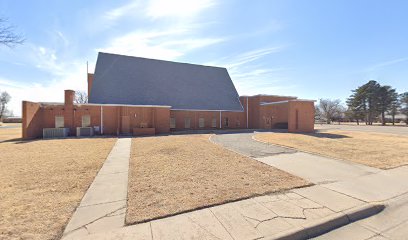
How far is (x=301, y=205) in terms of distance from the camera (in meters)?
4.52

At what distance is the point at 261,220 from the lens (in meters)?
3.84

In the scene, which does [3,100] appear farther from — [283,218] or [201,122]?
[283,218]

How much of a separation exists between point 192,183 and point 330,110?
79473mm

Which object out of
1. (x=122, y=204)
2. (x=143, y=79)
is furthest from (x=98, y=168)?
(x=143, y=79)

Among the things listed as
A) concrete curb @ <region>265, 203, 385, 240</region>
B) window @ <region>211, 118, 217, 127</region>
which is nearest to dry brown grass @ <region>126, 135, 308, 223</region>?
concrete curb @ <region>265, 203, 385, 240</region>

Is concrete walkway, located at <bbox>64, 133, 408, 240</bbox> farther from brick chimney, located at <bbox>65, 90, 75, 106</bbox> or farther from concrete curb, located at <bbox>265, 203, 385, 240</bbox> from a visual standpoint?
brick chimney, located at <bbox>65, 90, 75, 106</bbox>

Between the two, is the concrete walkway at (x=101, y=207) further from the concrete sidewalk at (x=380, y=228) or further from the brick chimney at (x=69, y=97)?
the brick chimney at (x=69, y=97)

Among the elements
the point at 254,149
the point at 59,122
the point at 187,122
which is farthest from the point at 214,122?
the point at 59,122


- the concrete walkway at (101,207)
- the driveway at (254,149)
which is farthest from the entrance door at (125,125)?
the concrete walkway at (101,207)

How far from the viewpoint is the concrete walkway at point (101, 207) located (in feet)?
11.6

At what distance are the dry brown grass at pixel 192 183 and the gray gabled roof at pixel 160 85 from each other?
19006mm

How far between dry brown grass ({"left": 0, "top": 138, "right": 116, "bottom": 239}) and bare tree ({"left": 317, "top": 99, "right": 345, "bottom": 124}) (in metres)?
74.7

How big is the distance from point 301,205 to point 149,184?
4011 mm

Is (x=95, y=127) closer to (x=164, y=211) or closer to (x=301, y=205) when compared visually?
(x=164, y=211)
